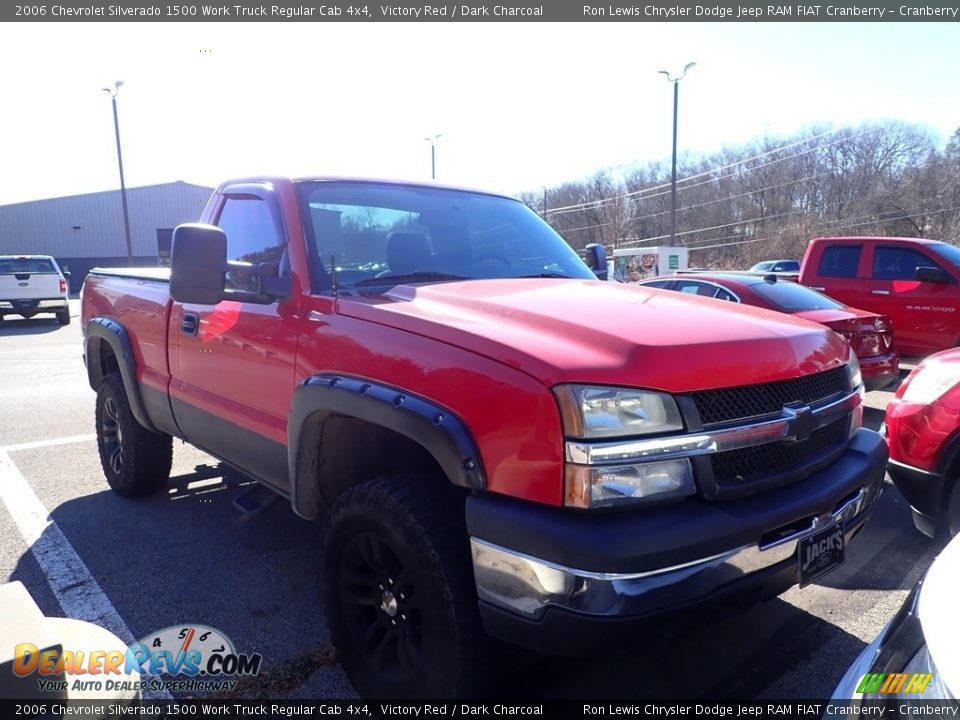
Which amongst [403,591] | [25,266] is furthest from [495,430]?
[25,266]

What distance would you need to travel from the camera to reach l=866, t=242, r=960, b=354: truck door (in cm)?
818

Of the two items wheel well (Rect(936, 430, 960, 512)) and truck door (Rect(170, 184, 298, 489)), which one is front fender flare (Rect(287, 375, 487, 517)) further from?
wheel well (Rect(936, 430, 960, 512))

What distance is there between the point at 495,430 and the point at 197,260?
1.65 metres

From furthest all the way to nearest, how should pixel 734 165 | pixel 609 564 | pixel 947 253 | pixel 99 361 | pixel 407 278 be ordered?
1. pixel 734 165
2. pixel 947 253
3. pixel 99 361
4. pixel 407 278
5. pixel 609 564

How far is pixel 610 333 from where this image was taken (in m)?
2.11

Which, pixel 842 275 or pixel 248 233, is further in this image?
pixel 842 275

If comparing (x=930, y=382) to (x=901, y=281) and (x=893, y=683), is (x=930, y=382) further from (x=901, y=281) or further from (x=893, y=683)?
(x=901, y=281)

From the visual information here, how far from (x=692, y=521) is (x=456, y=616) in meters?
0.76

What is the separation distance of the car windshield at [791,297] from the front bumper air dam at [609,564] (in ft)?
18.7

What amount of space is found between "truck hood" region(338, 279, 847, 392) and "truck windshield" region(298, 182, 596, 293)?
0.81 ft

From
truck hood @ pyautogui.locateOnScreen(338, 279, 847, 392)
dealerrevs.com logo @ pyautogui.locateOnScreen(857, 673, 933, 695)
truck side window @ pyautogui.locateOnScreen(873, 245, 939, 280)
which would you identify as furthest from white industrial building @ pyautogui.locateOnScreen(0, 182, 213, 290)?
dealerrevs.com logo @ pyautogui.locateOnScreen(857, 673, 933, 695)

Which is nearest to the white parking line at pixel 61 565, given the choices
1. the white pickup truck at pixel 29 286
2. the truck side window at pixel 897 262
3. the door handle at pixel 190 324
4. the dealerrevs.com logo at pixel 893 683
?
the door handle at pixel 190 324

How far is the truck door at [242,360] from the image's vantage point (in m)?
2.97

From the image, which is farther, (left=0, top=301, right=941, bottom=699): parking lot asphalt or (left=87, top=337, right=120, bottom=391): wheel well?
(left=87, top=337, right=120, bottom=391): wheel well
